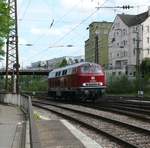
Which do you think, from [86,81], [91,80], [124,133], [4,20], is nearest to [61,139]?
[124,133]

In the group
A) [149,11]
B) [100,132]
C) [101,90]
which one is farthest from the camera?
[149,11]

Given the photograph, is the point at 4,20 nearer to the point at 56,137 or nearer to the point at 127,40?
the point at 56,137

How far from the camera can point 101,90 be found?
1756 inches

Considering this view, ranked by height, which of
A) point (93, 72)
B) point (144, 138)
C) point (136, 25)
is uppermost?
point (136, 25)

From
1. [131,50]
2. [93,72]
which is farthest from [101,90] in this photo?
[131,50]

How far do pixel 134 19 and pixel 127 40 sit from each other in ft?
21.3

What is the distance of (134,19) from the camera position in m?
129

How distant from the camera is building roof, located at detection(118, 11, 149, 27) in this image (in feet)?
402

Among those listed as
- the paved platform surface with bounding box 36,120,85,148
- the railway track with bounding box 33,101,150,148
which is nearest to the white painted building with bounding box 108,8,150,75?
the railway track with bounding box 33,101,150,148

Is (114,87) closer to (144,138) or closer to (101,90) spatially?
(101,90)

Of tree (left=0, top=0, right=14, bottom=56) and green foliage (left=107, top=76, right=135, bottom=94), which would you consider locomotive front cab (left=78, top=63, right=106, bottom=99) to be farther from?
green foliage (left=107, top=76, right=135, bottom=94)

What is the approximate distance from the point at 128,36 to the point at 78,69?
8282 centimetres

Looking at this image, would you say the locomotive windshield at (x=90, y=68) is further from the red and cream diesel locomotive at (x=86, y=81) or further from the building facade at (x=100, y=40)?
the building facade at (x=100, y=40)

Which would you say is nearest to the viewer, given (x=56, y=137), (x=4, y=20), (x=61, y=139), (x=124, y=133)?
(x=61, y=139)
